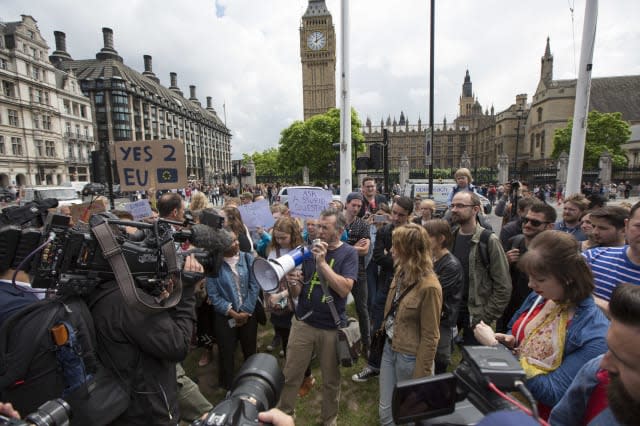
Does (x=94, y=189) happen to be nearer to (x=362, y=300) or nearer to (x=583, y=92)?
(x=362, y=300)

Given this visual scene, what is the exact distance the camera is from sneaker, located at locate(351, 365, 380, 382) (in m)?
3.78

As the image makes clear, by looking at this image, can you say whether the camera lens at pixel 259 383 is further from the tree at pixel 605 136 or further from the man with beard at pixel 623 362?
the tree at pixel 605 136

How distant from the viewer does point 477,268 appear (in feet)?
10.6

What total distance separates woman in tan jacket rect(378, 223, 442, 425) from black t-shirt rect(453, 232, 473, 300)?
114 centimetres

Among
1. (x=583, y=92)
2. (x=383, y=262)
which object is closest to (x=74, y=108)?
(x=383, y=262)

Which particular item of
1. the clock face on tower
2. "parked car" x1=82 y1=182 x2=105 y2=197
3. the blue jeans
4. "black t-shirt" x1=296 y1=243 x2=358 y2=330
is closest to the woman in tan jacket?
the blue jeans

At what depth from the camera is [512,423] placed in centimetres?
64

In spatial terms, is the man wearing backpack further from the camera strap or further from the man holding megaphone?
the camera strap

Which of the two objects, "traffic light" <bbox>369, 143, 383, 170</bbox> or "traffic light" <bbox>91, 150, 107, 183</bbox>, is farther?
"traffic light" <bbox>369, 143, 383, 170</bbox>

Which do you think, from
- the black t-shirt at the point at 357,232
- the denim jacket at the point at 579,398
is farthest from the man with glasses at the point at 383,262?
the denim jacket at the point at 579,398

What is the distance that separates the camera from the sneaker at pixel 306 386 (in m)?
3.59

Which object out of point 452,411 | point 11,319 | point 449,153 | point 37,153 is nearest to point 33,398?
point 11,319

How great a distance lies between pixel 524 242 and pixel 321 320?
2.58 m

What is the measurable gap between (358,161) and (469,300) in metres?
4.72
